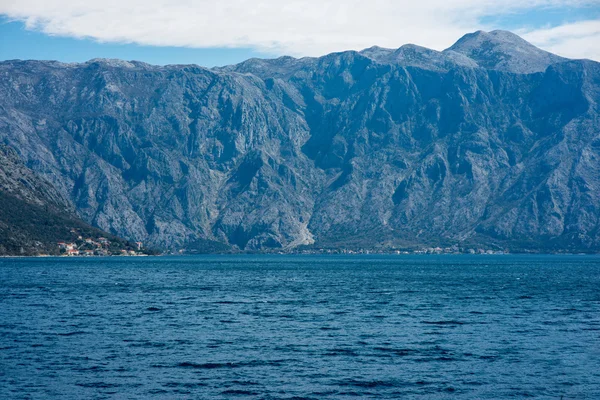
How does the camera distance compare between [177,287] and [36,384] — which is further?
[177,287]

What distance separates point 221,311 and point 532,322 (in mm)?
44228

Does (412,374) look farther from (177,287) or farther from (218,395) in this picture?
(177,287)

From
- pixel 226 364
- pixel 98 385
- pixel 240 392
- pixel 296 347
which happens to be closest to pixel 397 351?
pixel 296 347

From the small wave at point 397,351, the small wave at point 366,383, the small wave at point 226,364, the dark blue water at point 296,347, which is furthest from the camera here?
the small wave at point 397,351

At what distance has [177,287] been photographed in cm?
16725

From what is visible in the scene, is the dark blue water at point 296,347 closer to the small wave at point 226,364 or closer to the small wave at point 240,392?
the small wave at point 226,364

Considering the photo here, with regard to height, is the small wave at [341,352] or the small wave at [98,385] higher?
the small wave at [98,385]

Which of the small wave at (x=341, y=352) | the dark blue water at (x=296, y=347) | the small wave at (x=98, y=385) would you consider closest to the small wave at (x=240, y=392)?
the dark blue water at (x=296, y=347)

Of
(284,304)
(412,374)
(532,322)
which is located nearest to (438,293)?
(284,304)

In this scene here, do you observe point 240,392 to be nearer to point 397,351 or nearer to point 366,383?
point 366,383

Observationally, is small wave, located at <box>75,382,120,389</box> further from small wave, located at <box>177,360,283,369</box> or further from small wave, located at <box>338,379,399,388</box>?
small wave, located at <box>338,379,399,388</box>

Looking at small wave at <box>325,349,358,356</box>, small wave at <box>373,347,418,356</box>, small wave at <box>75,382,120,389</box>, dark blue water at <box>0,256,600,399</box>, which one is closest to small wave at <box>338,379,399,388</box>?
dark blue water at <box>0,256,600,399</box>

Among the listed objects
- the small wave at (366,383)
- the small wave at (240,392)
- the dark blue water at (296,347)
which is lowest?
the dark blue water at (296,347)

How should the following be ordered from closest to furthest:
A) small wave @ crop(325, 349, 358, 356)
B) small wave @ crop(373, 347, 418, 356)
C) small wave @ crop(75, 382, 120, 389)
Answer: small wave @ crop(75, 382, 120, 389) → small wave @ crop(325, 349, 358, 356) → small wave @ crop(373, 347, 418, 356)
